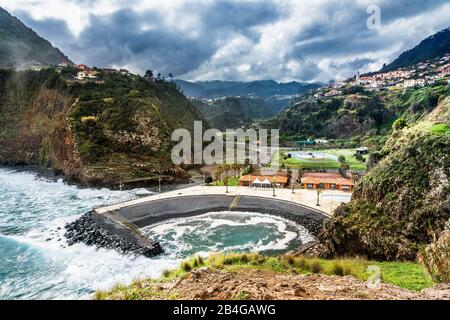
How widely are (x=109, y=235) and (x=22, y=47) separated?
392ft

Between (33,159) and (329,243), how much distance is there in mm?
57429

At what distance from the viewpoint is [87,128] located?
52.2 metres

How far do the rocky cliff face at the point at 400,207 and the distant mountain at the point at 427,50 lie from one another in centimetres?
Answer: 14625

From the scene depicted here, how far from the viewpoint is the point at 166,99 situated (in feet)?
261

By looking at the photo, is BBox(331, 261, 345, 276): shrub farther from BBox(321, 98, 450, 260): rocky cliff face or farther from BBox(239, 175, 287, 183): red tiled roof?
BBox(239, 175, 287, 183): red tiled roof

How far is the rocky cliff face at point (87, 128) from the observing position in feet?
156

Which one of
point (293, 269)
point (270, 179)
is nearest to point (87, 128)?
point (270, 179)

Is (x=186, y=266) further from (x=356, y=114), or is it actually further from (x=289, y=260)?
(x=356, y=114)

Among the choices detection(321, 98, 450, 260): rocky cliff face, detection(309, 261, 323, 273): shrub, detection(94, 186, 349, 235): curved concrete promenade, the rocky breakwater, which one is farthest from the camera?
detection(94, 186, 349, 235): curved concrete promenade

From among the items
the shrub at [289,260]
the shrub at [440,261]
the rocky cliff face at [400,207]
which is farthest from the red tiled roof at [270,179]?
the shrub at [440,261]

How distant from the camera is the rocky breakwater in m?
21.5

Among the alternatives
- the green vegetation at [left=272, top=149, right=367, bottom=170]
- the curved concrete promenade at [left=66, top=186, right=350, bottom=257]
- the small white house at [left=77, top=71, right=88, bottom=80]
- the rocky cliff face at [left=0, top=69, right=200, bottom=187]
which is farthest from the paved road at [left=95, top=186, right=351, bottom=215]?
the small white house at [left=77, top=71, right=88, bottom=80]

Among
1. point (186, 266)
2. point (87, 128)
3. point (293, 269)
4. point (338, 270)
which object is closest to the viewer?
point (338, 270)
